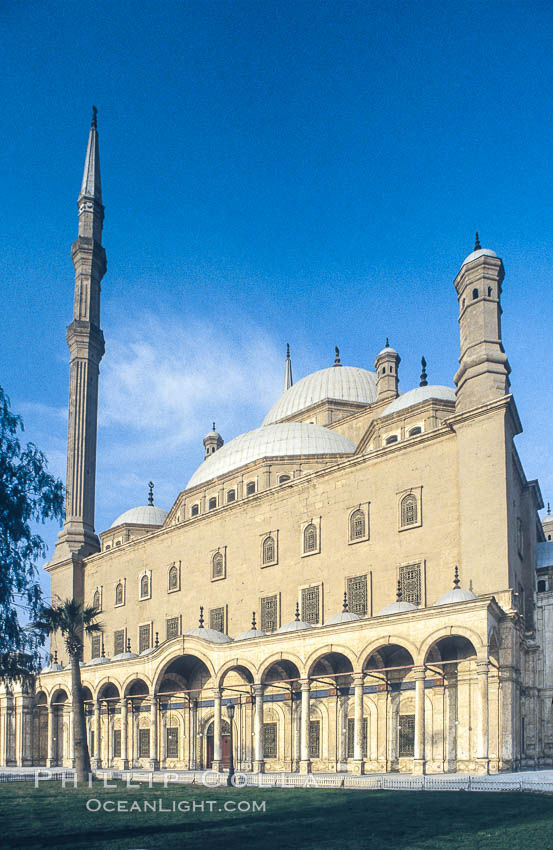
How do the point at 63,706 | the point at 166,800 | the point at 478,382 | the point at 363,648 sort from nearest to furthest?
the point at 166,800
the point at 363,648
the point at 478,382
the point at 63,706

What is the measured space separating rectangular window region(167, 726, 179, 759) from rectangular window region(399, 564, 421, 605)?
11.8m

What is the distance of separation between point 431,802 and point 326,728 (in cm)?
1154

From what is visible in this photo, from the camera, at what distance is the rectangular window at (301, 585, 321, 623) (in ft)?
98.7

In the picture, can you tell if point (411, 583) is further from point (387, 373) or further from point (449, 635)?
point (387, 373)

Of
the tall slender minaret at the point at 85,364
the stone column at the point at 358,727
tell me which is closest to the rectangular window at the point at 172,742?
the stone column at the point at 358,727

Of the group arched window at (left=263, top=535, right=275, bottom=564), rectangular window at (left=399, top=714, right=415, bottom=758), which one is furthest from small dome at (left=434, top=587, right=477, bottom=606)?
arched window at (left=263, top=535, right=275, bottom=564)

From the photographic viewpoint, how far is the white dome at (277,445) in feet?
127

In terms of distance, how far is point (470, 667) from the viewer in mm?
23859

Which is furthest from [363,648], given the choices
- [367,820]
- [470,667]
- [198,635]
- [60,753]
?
[60,753]

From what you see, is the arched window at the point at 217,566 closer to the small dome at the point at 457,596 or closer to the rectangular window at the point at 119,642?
the rectangular window at the point at 119,642

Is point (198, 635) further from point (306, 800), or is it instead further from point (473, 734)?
point (306, 800)

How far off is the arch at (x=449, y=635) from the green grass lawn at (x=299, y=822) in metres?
4.47

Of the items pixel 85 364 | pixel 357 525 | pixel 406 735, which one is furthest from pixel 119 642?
pixel 406 735

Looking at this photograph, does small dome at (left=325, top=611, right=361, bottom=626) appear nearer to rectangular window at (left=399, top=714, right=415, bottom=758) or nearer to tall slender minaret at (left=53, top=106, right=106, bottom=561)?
rectangular window at (left=399, top=714, right=415, bottom=758)
